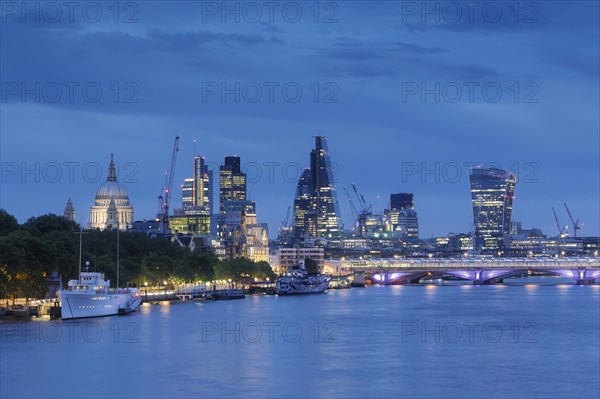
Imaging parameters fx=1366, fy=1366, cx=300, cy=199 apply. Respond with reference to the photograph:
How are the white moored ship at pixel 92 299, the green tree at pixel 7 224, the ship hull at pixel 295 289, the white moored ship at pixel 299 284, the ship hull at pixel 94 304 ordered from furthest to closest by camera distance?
1. the white moored ship at pixel 299 284
2. the ship hull at pixel 295 289
3. the green tree at pixel 7 224
4. the white moored ship at pixel 92 299
5. the ship hull at pixel 94 304

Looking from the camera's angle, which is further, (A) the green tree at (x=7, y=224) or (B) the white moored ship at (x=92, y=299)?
(A) the green tree at (x=7, y=224)

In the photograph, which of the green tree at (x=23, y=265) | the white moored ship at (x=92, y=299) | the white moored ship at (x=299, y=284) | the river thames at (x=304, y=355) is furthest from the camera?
the white moored ship at (x=299, y=284)

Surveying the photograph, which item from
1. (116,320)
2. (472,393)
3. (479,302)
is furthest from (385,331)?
(479,302)

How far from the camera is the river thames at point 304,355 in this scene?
191 feet

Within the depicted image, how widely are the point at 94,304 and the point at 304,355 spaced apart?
31.7 meters

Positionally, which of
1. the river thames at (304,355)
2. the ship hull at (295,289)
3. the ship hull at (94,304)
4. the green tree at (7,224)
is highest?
the green tree at (7,224)

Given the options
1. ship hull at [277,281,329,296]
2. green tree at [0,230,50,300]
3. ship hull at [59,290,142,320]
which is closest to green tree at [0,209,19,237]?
green tree at [0,230,50,300]

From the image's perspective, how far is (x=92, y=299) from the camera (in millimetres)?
97625

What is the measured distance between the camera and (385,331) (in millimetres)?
86938

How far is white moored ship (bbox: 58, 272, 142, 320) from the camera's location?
94312mm

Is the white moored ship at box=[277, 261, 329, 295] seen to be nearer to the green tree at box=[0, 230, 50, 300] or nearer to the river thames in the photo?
the river thames

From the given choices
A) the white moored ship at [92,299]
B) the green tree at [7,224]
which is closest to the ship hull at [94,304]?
the white moored ship at [92,299]

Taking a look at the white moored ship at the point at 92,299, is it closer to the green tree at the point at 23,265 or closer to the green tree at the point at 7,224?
the green tree at the point at 23,265

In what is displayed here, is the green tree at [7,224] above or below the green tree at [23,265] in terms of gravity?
above
